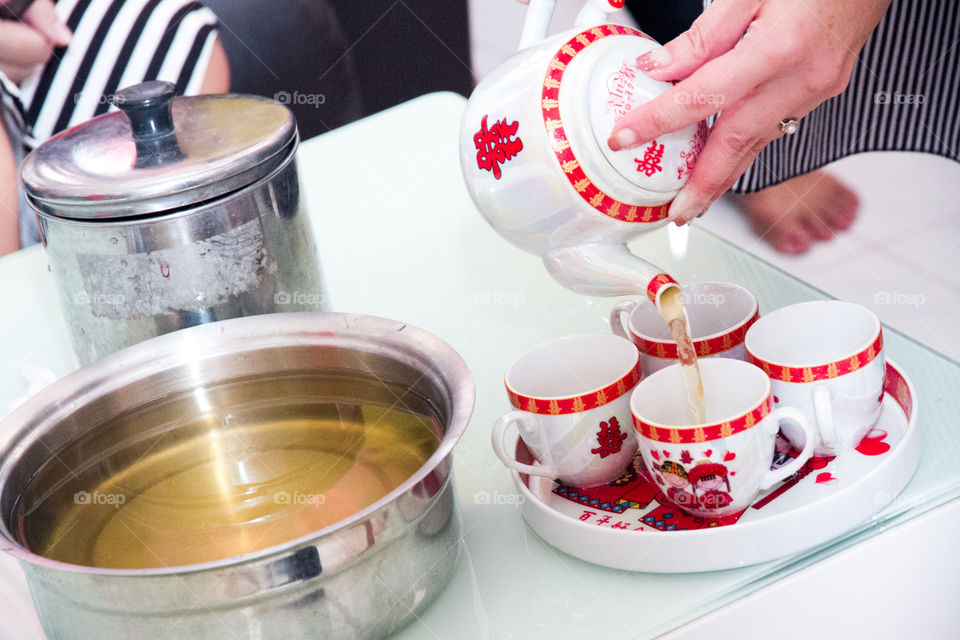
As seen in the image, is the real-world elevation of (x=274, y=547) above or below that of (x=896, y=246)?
above

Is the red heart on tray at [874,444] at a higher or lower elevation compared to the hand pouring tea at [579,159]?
lower

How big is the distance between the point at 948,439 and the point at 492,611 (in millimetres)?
352

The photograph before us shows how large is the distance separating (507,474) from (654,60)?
333 mm

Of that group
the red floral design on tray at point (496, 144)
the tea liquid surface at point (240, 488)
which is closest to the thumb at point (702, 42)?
the red floral design on tray at point (496, 144)

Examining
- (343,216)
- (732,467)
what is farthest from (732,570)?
→ (343,216)

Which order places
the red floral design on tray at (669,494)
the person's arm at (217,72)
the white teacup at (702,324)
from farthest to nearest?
the person's arm at (217,72) → the white teacup at (702,324) → the red floral design on tray at (669,494)

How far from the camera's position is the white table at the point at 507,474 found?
62 cm

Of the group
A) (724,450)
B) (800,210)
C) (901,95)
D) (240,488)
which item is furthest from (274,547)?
(800,210)

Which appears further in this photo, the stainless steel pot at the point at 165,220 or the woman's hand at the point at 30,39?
the woman's hand at the point at 30,39

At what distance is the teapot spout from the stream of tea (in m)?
0.01

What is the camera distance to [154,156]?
0.82m

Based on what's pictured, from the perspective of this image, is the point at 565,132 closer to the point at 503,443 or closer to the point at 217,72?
the point at 503,443

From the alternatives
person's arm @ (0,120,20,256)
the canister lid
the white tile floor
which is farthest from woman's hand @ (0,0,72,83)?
the canister lid

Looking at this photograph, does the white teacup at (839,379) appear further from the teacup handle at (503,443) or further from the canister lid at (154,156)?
the canister lid at (154,156)
